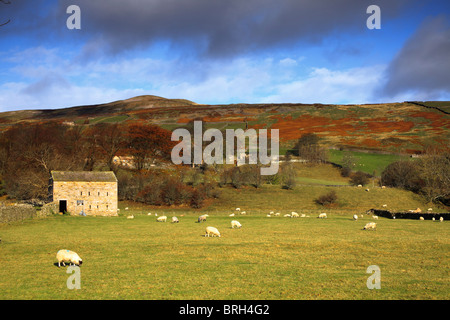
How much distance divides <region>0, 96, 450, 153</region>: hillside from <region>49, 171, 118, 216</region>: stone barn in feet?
233

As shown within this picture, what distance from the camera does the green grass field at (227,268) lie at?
Result: 12.5m

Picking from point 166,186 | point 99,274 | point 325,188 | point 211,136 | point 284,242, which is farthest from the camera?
point 211,136

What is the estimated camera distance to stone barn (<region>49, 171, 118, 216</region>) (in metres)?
48.9

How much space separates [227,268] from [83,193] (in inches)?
1508

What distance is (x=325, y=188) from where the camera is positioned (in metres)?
72.1

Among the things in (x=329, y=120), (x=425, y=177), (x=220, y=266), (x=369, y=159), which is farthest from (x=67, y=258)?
(x=329, y=120)

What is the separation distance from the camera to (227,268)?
16062 mm

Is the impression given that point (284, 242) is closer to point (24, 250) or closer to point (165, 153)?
point (24, 250)

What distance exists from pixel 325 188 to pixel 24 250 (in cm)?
5901

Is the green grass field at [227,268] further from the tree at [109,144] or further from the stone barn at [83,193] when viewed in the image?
the tree at [109,144]

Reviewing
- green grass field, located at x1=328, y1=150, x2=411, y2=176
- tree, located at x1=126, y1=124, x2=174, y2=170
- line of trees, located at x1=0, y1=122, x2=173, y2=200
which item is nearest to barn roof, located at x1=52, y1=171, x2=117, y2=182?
line of trees, located at x1=0, y1=122, x2=173, y2=200

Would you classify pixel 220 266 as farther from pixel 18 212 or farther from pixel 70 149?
pixel 70 149
